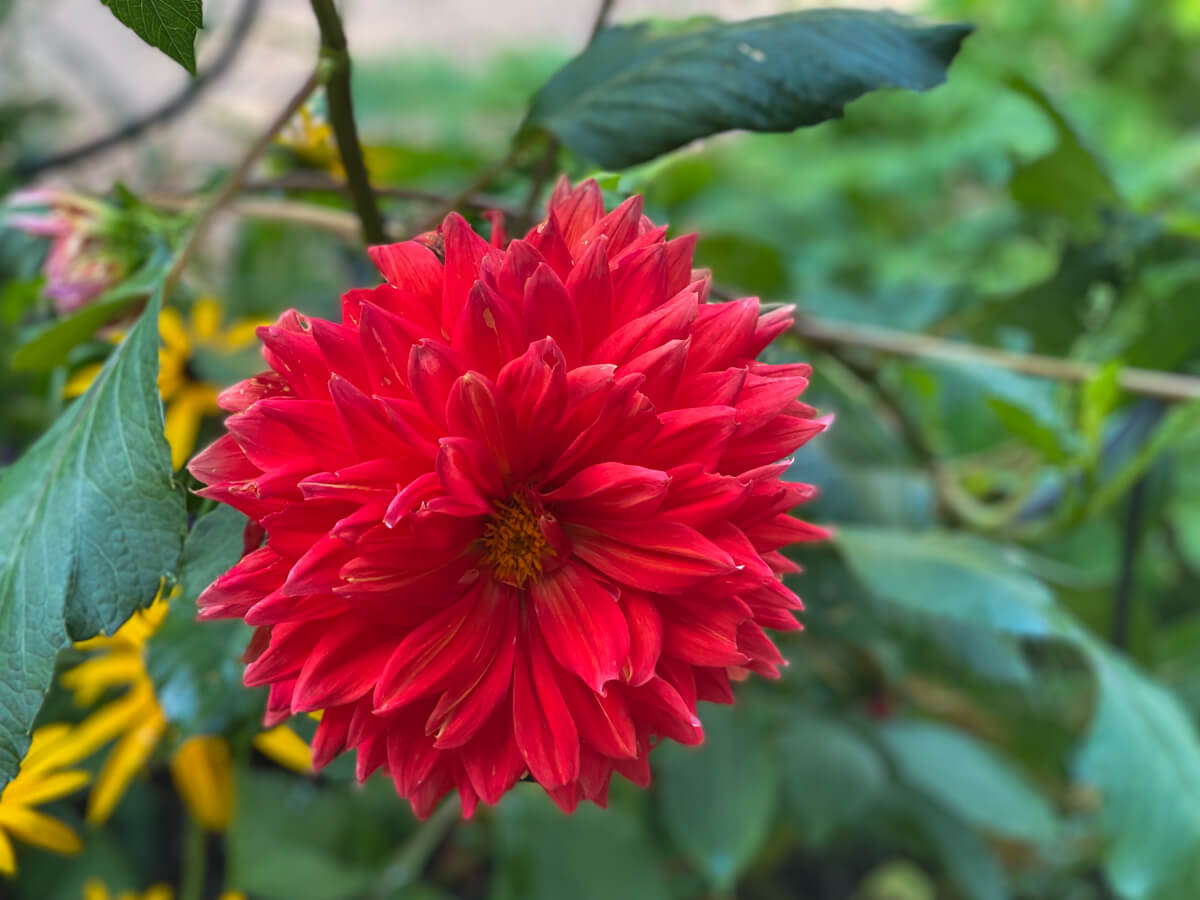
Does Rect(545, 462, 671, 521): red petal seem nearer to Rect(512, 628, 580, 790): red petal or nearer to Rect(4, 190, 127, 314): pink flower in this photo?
Rect(512, 628, 580, 790): red petal

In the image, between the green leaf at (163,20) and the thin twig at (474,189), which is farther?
the thin twig at (474,189)

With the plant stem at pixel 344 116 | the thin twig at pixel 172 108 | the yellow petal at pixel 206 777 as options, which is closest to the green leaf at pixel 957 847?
the yellow petal at pixel 206 777

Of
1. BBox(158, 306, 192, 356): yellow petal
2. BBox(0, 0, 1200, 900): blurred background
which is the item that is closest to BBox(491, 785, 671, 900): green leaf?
BBox(0, 0, 1200, 900): blurred background

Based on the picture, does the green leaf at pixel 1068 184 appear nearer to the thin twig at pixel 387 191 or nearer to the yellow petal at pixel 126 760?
the thin twig at pixel 387 191

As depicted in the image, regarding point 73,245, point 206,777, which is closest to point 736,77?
point 73,245

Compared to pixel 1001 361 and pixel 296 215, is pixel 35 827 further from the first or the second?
pixel 1001 361

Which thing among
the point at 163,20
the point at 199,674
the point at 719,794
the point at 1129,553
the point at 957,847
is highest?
the point at 163,20
